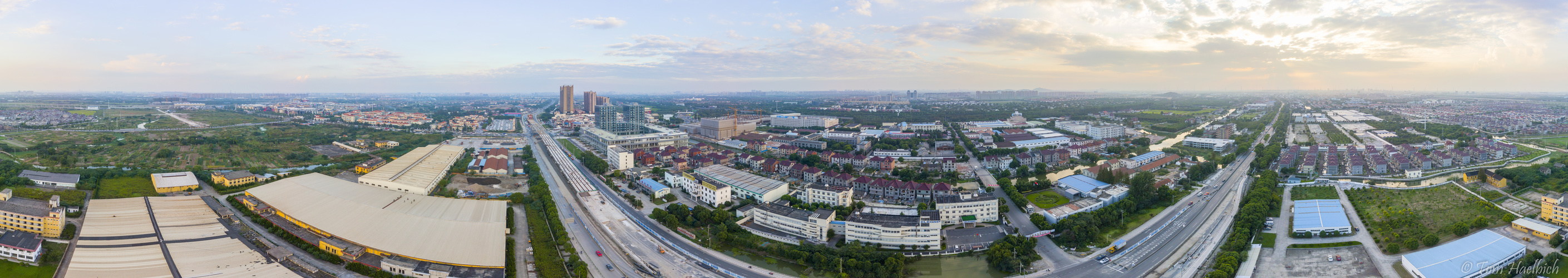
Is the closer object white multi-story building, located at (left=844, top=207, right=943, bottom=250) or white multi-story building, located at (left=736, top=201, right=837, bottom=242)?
white multi-story building, located at (left=844, top=207, right=943, bottom=250)

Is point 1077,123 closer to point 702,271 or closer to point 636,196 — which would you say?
point 636,196

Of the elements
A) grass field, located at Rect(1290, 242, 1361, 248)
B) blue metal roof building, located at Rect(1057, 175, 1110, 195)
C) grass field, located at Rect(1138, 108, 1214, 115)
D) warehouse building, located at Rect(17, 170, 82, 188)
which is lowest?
grass field, located at Rect(1290, 242, 1361, 248)

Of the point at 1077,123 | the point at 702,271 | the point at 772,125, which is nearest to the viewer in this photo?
the point at 702,271

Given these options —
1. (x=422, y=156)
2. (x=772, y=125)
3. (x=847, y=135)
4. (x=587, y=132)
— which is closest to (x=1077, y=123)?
(x=847, y=135)

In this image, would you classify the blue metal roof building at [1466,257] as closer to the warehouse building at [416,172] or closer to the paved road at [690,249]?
the paved road at [690,249]

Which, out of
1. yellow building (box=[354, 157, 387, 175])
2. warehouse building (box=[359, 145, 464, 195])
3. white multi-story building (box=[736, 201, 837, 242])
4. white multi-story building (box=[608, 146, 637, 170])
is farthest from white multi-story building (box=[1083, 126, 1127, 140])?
yellow building (box=[354, 157, 387, 175])

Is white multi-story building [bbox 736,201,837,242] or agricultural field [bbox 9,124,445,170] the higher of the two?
→ agricultural field [bbox 9,124,445,170]

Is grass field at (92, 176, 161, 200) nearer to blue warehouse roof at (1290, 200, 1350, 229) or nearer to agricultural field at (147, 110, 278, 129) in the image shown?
agricultural field at (147, 110, 278, 129)
